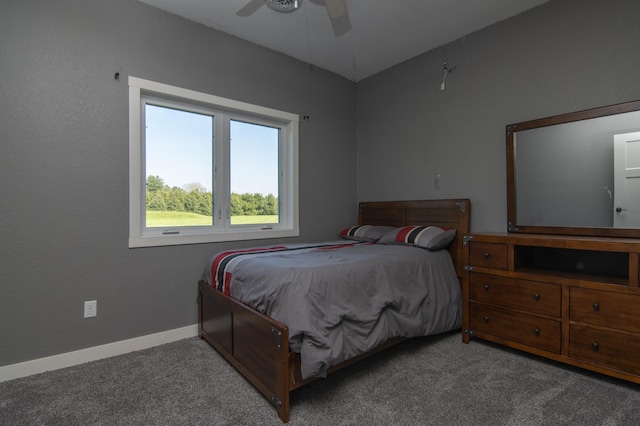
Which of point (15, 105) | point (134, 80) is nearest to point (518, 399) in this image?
point (134, 80)

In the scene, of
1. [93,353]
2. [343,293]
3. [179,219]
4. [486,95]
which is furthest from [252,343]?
[486,95]

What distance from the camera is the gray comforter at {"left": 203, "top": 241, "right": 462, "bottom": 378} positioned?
1652 mm

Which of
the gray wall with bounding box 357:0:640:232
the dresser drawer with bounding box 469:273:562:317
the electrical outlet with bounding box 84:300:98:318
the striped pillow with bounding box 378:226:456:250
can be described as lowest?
the electrical outlet with bounding box 84:300:98:318

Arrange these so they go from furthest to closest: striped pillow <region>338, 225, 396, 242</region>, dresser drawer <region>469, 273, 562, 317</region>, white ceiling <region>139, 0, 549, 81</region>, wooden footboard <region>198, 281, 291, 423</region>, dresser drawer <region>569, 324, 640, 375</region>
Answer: striped pillow <region>338, 225, 396, 242</region> → white ceiling <region>139, 0, 549, 81</region> → dresser drawer <region>469, 273, 562, 317</region> → dresser drawer <region>569, 324, 640, 375</region> → wooden footboard <region>198, 281, 291, 423</region>

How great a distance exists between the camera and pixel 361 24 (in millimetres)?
2783

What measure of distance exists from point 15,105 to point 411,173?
10.5ft

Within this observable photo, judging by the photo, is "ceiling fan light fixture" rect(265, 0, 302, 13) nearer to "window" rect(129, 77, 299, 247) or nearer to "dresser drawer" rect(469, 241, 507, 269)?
"window" rect(129, 77, 299, 247)

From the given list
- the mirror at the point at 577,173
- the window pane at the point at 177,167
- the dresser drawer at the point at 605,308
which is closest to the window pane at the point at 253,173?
the window pane at the point at 177,167

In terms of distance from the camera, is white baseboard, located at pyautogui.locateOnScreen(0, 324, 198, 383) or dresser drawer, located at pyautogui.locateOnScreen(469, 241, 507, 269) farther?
dresser drawer, located at pyautogui.locateOnScreen(469, 241, 507, 269)

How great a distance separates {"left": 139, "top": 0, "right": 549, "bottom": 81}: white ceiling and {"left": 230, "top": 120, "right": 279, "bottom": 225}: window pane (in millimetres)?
849

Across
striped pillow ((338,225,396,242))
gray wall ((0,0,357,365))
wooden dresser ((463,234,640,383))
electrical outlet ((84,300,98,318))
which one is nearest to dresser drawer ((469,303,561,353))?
wooden dresser ((463,234,640,383))

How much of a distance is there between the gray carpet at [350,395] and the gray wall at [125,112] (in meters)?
0.43

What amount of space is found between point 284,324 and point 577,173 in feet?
7.71

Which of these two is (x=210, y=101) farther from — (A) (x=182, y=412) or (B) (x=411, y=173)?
(A) (x=182, y=412)
